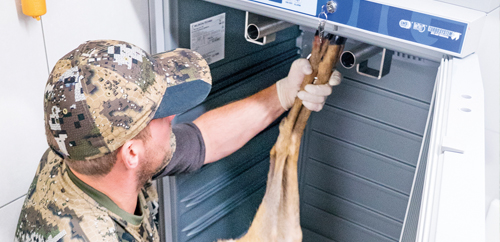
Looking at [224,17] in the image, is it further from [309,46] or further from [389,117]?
[389,117]

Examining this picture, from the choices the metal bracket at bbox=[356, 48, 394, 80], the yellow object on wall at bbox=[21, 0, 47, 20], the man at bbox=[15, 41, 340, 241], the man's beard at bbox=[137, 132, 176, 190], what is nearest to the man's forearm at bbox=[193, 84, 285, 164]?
the man at bbox=[15, 41, 340, 241]

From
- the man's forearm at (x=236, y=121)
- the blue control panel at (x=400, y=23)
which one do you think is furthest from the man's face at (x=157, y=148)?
the blue control panel at (x=400, y=23)

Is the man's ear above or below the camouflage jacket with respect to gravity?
→ above

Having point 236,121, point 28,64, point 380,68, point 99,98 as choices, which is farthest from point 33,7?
point 380,68

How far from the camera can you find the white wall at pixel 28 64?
1449 millimetres

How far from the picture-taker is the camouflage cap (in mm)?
1274

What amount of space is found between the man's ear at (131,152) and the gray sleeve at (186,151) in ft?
0.84

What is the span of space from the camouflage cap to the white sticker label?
44 centimetres

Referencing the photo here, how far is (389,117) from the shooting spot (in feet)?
7.20

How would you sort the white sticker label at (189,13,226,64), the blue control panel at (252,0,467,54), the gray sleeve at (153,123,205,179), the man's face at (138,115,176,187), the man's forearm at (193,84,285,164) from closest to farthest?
1. the blue control panel at (252,0,467,54)
2. the man's face at (138,115,176,187)
3. the gray sleeve at (153,123,205,179)
4. the white sticker label at (189,13,226,64)
5. the man's forearm at (193,84,285,164)

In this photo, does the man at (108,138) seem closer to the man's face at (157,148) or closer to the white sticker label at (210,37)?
the man's face at (157,148)

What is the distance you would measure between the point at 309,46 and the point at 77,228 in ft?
4.92

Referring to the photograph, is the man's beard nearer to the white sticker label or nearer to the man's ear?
the man's ear

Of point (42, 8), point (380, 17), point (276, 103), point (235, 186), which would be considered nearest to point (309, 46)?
point (276, 103)
